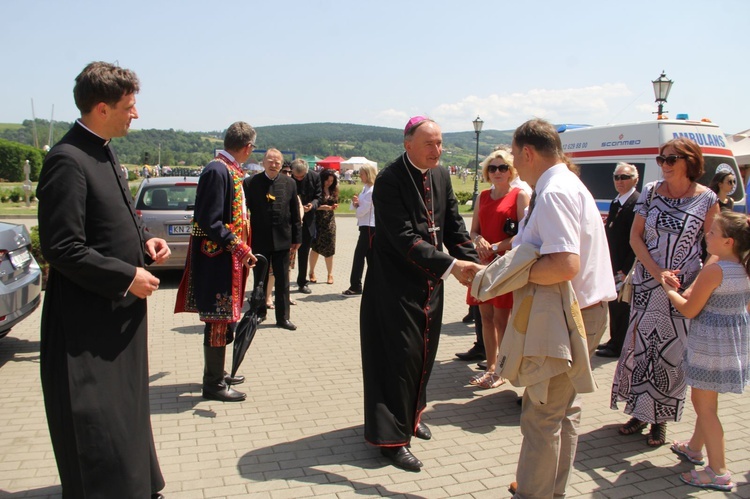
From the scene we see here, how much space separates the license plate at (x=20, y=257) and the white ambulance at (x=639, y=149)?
27.4 ft

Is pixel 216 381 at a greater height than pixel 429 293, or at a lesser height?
lesser

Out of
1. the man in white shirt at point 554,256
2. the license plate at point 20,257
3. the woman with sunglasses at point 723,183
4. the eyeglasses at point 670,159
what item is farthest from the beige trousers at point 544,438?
the license plate at point 20,257

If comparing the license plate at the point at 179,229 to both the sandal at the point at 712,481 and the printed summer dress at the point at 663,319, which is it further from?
the sandal at the point at 712,481

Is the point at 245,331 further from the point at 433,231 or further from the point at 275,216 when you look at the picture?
the point at 275,216

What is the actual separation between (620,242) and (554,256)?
3.92 meters

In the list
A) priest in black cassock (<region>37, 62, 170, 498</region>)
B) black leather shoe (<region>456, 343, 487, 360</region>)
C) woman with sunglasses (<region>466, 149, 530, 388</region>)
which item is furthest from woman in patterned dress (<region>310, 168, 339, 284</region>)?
priest in black cassock (<region>37, 62, 170, 498</region>)

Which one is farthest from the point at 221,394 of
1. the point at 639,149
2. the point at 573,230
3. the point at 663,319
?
the point at 639,149

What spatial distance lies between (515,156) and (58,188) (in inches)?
89.8

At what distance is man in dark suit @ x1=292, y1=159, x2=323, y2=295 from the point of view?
32.8 ft

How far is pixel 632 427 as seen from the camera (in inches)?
181

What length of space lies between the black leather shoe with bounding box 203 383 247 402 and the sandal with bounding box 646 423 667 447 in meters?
3.22

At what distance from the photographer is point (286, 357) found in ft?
21.3

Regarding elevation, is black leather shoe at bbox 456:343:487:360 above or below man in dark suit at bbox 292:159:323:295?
below

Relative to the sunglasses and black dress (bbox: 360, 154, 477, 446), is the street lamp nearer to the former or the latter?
the sunglasses
